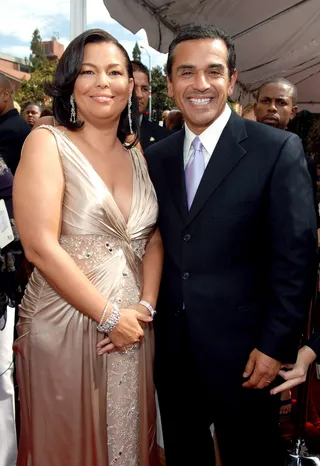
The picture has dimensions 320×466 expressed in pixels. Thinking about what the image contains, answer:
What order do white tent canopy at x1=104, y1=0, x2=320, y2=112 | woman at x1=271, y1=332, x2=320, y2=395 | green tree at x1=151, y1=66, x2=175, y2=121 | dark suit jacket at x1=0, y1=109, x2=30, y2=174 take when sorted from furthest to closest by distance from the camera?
green tree at x1=151, y1=66, x2=175, y2=121 → white tent canopy at x1=104, y1=0, x2=320, y2=112 → dark suit jacket at x1=0, y1=109, x2=30, y2=174 → woman at x1=271, y1=332, x2=320, y2=395

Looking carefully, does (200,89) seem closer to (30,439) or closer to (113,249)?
(113,249)

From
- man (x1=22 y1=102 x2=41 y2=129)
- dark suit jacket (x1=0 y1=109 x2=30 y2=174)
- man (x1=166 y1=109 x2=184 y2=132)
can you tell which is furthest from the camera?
man (x1=22 y1=102 x2=41 y2=129)

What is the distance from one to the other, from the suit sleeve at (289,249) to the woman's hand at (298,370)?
8 centimetres

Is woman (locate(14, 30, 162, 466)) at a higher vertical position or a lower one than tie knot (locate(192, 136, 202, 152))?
lower

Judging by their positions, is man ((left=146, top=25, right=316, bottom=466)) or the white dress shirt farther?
the white dress shirt

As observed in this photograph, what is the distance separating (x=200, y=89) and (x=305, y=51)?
14.4ft

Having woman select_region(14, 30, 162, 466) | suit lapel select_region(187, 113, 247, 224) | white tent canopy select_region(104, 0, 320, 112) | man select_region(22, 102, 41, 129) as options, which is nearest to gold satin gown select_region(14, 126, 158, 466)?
woman select_region(14, 30, 162, 466)

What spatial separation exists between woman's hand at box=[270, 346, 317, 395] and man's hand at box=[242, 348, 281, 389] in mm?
44

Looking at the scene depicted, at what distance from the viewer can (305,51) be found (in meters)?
5.57

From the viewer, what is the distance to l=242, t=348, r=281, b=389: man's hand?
69.7 inches

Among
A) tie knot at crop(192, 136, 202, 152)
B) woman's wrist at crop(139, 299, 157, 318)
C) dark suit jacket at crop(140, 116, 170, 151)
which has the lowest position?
woman's wrist at crop(139, 299, 157, 318)

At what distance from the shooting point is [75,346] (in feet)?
6.20

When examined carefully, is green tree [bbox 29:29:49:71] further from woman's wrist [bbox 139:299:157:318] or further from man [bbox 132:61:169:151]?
woman's wrist [bbox 139:299:157:318]

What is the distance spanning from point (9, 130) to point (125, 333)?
216cm
